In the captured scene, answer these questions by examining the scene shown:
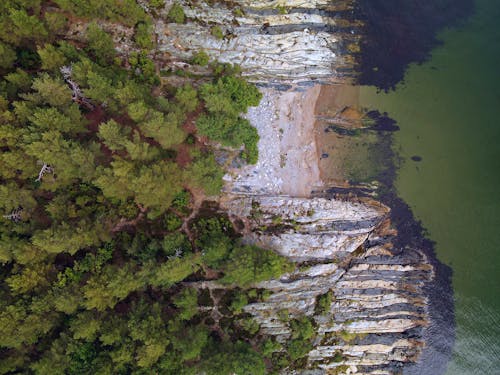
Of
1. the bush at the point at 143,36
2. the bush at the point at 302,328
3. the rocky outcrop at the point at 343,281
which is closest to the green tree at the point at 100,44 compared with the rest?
the bush at the point at 143,36

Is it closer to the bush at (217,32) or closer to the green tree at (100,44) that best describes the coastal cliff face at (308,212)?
the bush at (217,32)

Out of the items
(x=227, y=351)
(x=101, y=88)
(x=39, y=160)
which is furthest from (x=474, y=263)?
(x=39, y=160)

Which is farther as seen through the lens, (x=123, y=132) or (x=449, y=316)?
(x=449, y=316)

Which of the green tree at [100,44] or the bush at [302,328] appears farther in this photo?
the bush at [302,328]

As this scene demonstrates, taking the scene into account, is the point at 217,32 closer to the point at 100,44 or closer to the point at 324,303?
the point at 100,44

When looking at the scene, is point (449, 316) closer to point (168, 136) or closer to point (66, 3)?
point (168, 136)

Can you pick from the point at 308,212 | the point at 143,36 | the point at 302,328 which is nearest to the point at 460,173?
the point at 308,212
